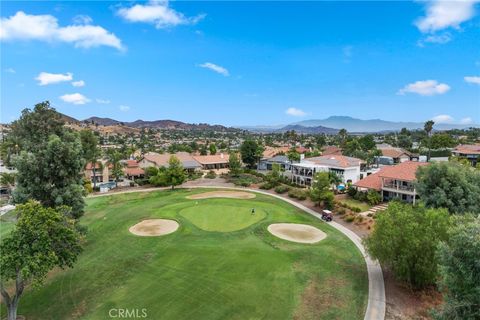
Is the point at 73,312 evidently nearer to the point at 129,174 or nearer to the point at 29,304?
the point at 29,304

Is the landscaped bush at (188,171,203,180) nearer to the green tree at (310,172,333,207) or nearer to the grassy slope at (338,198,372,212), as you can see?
the green tree at (310,172,333,207)

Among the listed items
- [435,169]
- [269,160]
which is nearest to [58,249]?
[435,169]

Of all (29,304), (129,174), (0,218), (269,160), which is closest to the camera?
(29,304)

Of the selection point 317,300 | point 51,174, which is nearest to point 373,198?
point 317,300

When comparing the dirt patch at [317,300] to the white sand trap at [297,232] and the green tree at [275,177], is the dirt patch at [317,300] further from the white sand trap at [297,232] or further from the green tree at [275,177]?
the green tree at [275,177]

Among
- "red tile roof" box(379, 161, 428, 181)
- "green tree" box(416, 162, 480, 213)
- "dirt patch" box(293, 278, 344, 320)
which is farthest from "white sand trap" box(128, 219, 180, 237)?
"red tile roof" box(379, 161, 428, 181)
